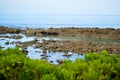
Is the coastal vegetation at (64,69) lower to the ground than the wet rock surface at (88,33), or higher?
higher

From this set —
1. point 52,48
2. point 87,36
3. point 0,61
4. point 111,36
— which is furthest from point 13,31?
point 0,61

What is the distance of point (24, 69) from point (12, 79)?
13.7 inches

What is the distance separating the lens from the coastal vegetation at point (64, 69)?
4.44 m

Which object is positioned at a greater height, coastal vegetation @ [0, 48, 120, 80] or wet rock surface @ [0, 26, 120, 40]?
coastal vegetation @ [0, 48, 120, 80]

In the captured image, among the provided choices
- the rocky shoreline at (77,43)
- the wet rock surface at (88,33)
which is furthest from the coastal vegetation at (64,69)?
the wet rock surface at (88,33)

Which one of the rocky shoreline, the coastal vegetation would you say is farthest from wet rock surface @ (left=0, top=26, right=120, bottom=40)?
the coastal vegetation

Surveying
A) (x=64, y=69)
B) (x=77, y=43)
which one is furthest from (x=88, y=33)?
(x=64, y=69)

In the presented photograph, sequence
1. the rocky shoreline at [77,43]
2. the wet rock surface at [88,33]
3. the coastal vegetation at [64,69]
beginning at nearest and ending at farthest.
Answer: the coastal vegetation at [64,69]
the rocky shoreline at [77,43]
the wet rock surface at [88,33]

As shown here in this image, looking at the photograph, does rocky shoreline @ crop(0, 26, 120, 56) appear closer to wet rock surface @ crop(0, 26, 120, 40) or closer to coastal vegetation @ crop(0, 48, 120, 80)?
wet rock surface @ crop(0, 26, 120, 40)

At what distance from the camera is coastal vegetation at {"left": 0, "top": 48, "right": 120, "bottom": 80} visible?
4438 mm

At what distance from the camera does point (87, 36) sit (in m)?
31.8

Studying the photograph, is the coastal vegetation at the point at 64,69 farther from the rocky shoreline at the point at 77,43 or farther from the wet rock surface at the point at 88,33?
the wet rock surface at the point at 88,33

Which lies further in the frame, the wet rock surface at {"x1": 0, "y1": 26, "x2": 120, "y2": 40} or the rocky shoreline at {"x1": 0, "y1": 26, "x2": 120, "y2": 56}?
the wet rock surface at {"x1": 0, "y1": 26, "x2": 120, "y2": 40}

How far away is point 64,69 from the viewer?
4.41 m
